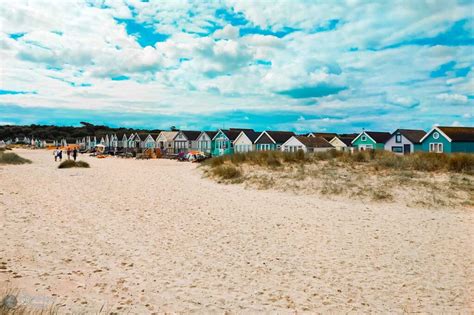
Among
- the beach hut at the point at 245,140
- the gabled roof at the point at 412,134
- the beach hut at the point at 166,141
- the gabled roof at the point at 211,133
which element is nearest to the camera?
the gabled roof at the point at 412,134

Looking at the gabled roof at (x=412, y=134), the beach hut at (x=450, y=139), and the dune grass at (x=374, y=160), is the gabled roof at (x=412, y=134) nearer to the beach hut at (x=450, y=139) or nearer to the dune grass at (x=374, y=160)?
the beach hut at (x=450, y=139)

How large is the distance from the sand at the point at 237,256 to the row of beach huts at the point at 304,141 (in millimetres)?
24929

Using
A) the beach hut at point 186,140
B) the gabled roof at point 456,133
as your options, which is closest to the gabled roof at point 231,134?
the beach hut at point 186,140

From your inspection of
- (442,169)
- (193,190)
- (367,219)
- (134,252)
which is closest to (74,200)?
(193,190)

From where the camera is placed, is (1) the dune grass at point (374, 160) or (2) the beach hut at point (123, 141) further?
(2) the beach hut at point (123, 141)

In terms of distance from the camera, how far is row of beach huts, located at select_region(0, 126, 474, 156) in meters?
38.1

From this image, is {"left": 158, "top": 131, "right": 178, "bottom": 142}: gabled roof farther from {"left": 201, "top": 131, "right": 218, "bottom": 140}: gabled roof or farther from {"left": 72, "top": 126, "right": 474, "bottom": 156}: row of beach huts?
{"left": 201, "top": 131, "right": 218, "bottom": 140}: gabled roof

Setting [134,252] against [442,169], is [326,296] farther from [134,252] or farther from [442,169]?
[442,169]

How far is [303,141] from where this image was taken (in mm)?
47375

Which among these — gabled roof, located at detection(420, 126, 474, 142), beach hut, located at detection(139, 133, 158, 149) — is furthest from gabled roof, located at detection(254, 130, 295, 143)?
beach hut, located at detection(139, 133, 158, 149)

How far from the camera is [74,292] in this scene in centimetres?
571

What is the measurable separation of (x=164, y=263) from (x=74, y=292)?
77.3 inches

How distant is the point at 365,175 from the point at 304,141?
99.2ft

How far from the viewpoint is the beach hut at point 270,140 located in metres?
49.4
